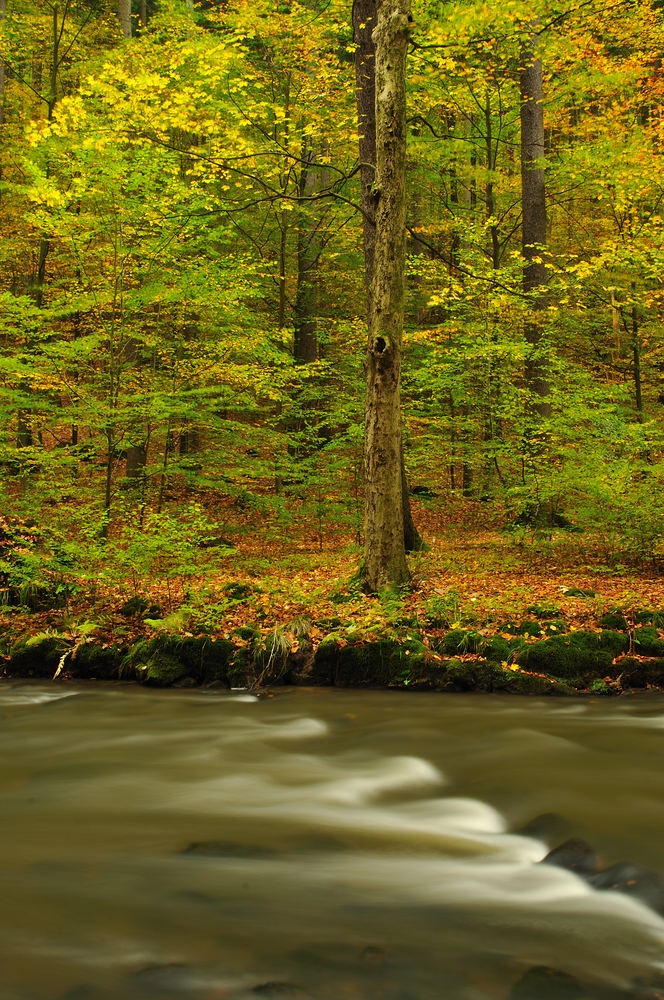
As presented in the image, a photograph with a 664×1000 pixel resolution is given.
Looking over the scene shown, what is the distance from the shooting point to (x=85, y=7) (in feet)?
61.1

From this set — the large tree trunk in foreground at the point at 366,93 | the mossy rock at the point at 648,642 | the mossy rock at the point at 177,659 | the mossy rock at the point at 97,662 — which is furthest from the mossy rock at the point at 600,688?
the mossy rock at the point at 97,662

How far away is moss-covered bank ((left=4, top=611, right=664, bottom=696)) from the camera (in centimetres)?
630

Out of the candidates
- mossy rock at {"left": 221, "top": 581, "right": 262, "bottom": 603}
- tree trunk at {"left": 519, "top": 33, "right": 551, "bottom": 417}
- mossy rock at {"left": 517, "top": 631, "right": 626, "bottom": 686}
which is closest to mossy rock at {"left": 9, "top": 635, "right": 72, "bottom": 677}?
mossy rock at {"left": 221, "top": 581, "right": 262, "bottom": 603}

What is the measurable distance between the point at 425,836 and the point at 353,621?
3.43 meters

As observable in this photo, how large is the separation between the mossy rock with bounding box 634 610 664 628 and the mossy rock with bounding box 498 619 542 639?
3.02 ft

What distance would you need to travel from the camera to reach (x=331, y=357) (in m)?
15.5

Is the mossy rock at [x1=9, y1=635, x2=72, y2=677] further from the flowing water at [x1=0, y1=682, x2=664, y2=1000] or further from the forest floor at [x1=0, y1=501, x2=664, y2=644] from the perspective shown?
the flowing water at [x1=0, y1=682, x2=664, y2=1000]

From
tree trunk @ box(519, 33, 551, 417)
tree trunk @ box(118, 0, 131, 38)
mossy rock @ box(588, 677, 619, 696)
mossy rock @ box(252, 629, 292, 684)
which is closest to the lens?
mossy rock @ box(588, 677, 619, 696)

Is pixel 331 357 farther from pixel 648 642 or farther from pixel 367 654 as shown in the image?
pixel 648 642

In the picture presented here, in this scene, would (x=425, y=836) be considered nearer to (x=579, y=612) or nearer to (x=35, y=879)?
(x=35, y=879)

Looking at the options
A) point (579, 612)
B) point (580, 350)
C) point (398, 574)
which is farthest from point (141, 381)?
point (580, 350)

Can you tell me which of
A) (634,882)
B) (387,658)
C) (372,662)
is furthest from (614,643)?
(634,882)

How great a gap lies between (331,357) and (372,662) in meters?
9.96

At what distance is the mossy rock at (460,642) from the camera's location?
6656 mm
